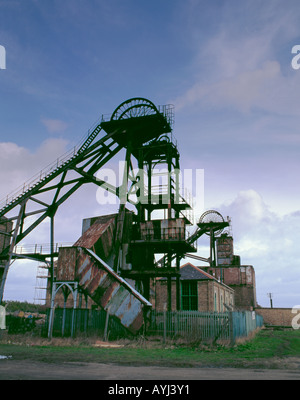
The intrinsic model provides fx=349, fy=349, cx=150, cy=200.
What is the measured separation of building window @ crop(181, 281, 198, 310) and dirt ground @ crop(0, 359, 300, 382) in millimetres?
19491

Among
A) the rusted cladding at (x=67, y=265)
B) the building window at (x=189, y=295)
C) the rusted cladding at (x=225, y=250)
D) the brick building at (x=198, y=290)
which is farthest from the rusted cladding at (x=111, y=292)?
the rusted cladding at (x=225, y=250)

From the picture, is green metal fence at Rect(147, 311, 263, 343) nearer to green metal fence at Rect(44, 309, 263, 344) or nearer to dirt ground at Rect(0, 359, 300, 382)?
green metal fence at Rect(44, 309, 263, 344)

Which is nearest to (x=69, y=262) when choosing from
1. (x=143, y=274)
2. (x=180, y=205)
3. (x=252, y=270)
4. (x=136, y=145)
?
(x=143, y=274)

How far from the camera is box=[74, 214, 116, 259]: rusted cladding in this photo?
21.8m

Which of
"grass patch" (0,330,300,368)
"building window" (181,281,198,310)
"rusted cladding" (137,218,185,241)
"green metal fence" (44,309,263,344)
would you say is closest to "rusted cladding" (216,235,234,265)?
"building window" (181,281,198,310)

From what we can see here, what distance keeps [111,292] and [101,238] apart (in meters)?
4.82

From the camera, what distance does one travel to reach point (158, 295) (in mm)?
33156

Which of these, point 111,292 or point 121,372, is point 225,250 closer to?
point 111,292

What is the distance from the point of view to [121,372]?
869 centimetres

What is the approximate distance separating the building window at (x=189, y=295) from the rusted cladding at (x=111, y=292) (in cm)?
1203

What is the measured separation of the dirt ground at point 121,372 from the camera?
26.1 ft
